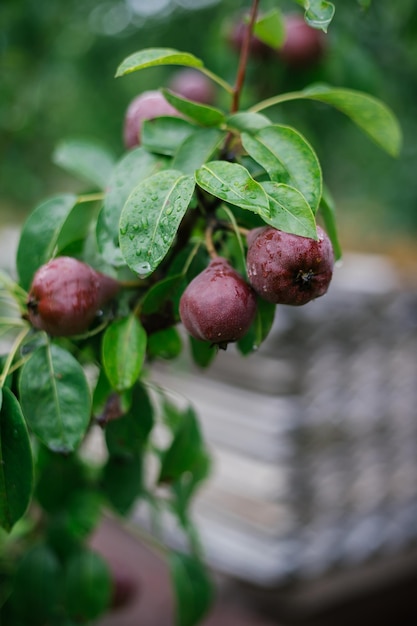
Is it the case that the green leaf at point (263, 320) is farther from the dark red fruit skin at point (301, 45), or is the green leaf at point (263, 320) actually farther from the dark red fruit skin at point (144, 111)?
the dark red fruit skin at point (301, 45)

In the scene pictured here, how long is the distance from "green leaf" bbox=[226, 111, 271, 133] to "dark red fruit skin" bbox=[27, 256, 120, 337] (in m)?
0.13

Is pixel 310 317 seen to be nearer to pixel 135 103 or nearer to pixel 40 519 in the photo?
pixel 40 519

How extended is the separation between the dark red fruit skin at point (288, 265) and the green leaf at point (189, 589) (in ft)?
1.43

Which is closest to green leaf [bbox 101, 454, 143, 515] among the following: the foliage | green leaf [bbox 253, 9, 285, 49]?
the foliage

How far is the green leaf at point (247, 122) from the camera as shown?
0.41m

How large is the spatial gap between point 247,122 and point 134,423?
0.77 feet

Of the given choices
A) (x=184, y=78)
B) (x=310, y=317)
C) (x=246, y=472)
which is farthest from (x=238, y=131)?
(x=246, y=472)

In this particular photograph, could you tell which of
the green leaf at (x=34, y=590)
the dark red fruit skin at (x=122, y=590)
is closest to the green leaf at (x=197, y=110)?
the green leaf at (x=34, y=590)

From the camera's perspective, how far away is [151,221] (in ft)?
1.13

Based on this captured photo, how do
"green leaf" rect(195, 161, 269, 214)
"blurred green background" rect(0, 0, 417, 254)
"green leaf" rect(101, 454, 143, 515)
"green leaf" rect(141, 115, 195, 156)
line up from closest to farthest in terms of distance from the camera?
"green leaf" rect(195, 161, 269, 214), "green leaf" rect(141, 115, 195, 156), "green leaf" rect(101, 454, 143, 515), "blurred green background" rect(0, 0, 417, 254)

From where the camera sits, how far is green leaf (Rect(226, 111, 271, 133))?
1.35 ft

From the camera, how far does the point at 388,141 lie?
1.66ft

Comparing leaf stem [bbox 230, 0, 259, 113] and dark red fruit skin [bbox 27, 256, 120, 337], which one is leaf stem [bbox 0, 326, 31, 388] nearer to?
dark red fruit skin [bbox 27, 256, 120, 337]

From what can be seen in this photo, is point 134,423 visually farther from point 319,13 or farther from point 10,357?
point 319,13
